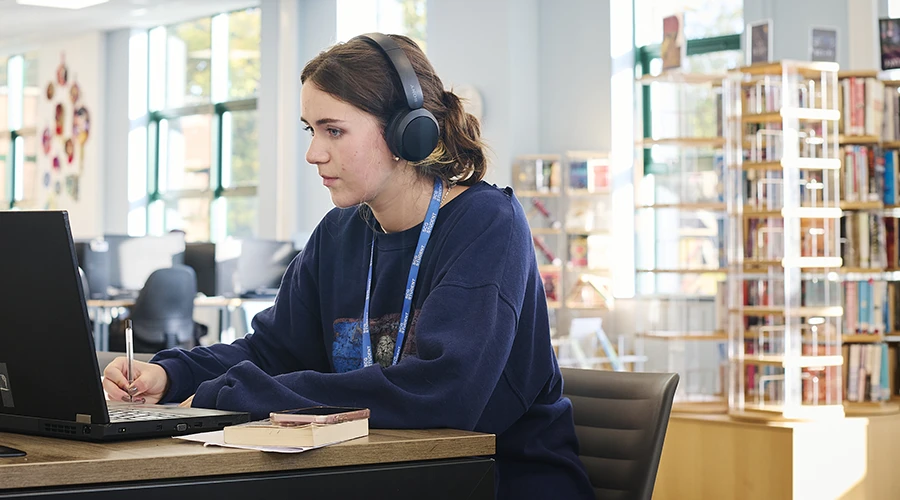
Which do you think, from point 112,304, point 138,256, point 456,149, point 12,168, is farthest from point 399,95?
point 12,168

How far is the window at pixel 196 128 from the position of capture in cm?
1062

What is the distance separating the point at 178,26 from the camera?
11297 mm

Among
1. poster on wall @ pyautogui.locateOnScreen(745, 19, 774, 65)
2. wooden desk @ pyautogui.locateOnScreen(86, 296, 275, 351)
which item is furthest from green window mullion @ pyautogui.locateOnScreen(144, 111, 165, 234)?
poster on wall @ pyautogui.locateOnScreen(745, 19, 774, 65)

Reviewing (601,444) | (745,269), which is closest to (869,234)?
(745,269)

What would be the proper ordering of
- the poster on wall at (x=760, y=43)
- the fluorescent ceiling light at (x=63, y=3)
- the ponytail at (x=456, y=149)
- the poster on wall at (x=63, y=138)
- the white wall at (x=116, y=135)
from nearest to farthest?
the ponytail at (x=456, y=149)
the poster on wall at (x=760, y=43)
the fluorescent ceiling light at (x=63, y=3)
the white wall at (x=116, y=135)
the poster on wall at (x=63, y=138)

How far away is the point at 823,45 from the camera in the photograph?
4859 millimetres

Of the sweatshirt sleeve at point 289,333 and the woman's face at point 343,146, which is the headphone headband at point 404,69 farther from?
the sweatshirt sleeve at point 289,333

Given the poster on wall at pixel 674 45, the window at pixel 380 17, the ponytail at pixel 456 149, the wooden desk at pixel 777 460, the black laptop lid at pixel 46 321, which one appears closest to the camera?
the black laptop lid at pixel 46 321

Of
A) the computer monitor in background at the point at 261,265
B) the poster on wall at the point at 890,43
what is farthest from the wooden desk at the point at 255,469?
the computer monitor in background at the point at 261,265

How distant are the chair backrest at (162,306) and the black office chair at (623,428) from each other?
17.9 feet

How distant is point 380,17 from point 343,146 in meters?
8.55

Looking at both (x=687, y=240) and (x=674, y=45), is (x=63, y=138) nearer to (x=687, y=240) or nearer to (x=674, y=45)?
(x=674, y=45)

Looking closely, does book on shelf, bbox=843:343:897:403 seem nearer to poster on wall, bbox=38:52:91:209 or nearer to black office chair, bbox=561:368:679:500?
black office chair, bbox=561:368:679:500

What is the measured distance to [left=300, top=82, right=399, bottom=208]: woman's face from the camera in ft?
5.12
